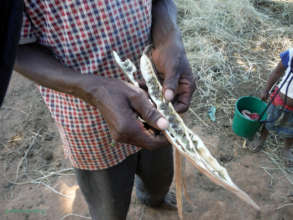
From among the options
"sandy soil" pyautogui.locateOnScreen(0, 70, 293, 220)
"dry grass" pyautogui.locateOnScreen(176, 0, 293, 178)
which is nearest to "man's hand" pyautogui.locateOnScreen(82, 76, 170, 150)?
"sandy soil" pyautogui.locateOnScreen(0, 70, 293, 220)

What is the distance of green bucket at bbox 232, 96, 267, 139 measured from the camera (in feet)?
7.24

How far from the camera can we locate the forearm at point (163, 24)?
1.05 m

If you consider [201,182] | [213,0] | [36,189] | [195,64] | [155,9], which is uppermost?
[155,9]

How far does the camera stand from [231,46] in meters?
3.44

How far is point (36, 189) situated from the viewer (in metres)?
2.02

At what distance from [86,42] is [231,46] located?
9.76 feet

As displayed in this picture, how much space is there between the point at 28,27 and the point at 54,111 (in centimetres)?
31

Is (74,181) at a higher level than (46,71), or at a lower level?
lower

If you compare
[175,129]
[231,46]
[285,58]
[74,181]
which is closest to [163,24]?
[175,129]

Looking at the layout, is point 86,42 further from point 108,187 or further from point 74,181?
point 74,181

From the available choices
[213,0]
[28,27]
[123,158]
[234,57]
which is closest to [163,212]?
[123,158]

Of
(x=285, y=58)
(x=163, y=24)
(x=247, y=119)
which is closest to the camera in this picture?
(x=163, y=24)

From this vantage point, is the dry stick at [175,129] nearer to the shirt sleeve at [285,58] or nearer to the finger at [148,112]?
the finger at [148,112]

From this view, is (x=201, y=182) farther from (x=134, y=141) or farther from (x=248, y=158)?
(x=134, y=141)
